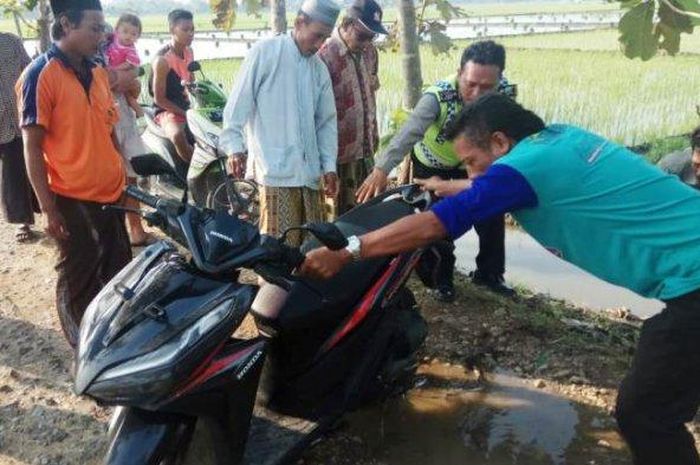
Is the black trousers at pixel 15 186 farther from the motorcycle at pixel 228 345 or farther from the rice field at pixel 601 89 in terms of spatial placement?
the rice field at pixel 601 89

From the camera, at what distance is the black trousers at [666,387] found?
6.52ft

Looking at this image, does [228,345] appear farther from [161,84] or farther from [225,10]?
[225,10]

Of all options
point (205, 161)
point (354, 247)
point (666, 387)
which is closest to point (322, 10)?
point (354, 247)

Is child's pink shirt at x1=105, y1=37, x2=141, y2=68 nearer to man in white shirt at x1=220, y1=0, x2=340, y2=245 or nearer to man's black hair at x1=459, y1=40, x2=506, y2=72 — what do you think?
man in white shirt at x1=220, y1=0, x2=340, y2=245

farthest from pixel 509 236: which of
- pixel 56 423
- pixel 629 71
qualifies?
pixel 629 71

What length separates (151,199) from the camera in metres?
2.12

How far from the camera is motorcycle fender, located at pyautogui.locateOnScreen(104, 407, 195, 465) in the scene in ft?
6.37

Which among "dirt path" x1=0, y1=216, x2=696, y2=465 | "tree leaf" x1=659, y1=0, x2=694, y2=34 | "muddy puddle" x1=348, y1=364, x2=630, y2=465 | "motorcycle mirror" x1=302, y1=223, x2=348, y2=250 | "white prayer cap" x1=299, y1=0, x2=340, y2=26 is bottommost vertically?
"muddy puddle" x1=348, y1=364, x2=630, y2=465

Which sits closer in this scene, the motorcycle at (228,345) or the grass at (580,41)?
the motorcycle at (228,345)

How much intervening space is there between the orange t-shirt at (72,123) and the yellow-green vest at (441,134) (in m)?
Answer: 1.62

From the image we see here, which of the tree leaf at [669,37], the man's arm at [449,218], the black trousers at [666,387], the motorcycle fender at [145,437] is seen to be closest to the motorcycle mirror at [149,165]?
the man's arm at [449,218]

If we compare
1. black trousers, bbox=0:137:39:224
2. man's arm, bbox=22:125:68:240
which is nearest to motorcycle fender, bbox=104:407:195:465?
man's arm, bbox=22:125:68:240

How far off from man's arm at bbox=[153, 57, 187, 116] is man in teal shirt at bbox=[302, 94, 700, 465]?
3775mm

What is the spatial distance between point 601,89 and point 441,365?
392 inches
